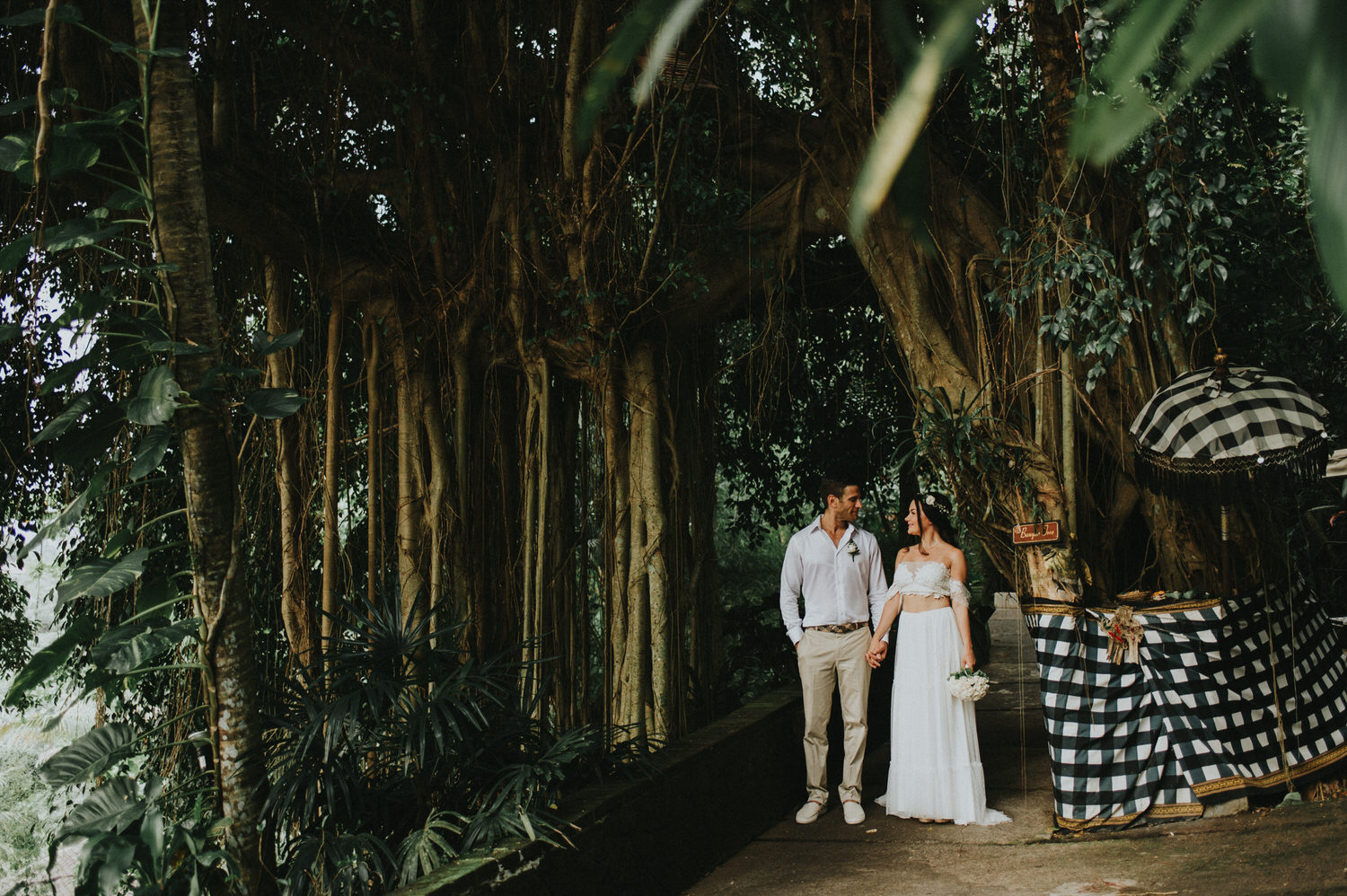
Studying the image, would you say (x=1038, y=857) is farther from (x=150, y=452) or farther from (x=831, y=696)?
(x=150, y=452)

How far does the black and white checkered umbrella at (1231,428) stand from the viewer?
4305 mm

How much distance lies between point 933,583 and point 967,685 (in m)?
0.47

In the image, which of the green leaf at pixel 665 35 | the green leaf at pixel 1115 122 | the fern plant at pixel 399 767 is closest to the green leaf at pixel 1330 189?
the green leaf at pixel 1115 122

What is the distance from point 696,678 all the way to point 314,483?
93.0 inches

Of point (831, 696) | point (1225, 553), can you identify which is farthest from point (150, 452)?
point (1225, 553)

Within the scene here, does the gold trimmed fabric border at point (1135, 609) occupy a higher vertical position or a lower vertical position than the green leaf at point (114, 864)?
higher

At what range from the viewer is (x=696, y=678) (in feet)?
20.5

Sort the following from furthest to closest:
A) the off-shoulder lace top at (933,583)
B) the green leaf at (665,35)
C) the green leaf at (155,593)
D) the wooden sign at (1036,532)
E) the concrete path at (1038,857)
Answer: the off-shoulder lace top at (933,583)
the wooden sign at (1036,532)
the concrete path at (1038,857)
the green leaf at (155,593)
the green leaf at (665,35)

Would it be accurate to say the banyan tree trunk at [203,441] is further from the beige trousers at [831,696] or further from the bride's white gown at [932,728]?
the bride's white gown at [932,728]

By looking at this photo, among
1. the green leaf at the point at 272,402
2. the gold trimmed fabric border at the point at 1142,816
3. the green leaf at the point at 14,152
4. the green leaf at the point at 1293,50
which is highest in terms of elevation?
the green leaf at the point at 14,152

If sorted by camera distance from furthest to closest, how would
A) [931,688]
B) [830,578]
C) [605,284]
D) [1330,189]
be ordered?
1. [605,284]
2. [830,578]
3. [931,688]
4. [1330,189]

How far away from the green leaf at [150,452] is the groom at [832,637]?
3.22 m

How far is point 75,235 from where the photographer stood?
2453 mm

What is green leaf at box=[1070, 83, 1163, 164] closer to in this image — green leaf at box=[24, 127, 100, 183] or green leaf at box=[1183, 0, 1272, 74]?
green leaf at box=[1183, 0, 1272, 74]
